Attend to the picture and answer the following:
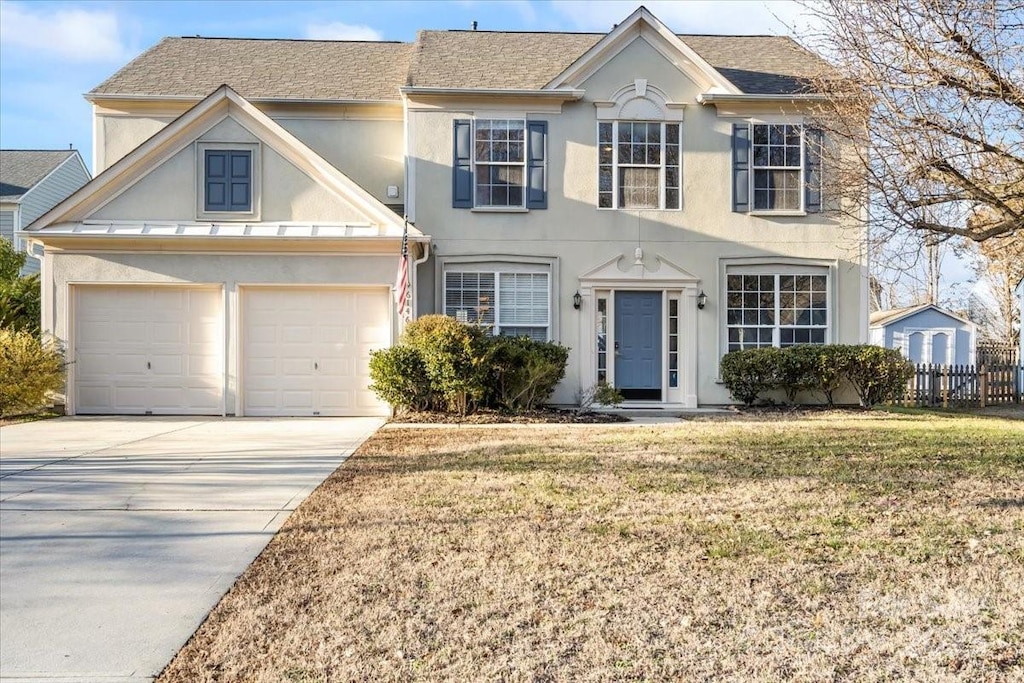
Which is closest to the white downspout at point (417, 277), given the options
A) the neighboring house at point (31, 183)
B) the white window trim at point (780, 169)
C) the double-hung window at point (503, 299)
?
the double-hung window at point (503, 299)

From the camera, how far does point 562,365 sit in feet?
44.6

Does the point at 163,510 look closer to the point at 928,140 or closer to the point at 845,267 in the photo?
the point at 928,140

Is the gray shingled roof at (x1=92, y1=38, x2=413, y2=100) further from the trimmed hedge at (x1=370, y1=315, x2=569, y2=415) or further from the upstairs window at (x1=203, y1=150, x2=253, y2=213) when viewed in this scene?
the trimmed hedge at (x1=370, y1=315, x2=569, y2=415)

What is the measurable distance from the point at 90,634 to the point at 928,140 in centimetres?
889

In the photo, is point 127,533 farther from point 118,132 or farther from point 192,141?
point 118,132

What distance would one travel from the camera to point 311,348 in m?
14.0

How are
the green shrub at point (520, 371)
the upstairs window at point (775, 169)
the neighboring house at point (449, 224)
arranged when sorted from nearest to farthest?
the green shrub at point (520, 371) < the neighboring house at point (449, 224) < the upstairs window at point (775, 169)

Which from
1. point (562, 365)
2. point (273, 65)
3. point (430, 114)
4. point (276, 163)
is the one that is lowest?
point (562, 365)

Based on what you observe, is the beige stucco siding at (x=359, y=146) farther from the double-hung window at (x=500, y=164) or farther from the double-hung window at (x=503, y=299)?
the double-hung window at (x=503, y=299)

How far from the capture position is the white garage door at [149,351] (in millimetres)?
13758

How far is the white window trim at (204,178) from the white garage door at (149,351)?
1309mm

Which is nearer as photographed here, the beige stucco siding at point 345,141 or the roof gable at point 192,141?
the roof gable at point 192,141

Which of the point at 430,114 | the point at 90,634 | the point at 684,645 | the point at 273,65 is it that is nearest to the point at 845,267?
the point at 430,114

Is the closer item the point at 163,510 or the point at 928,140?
the point at 163,510
